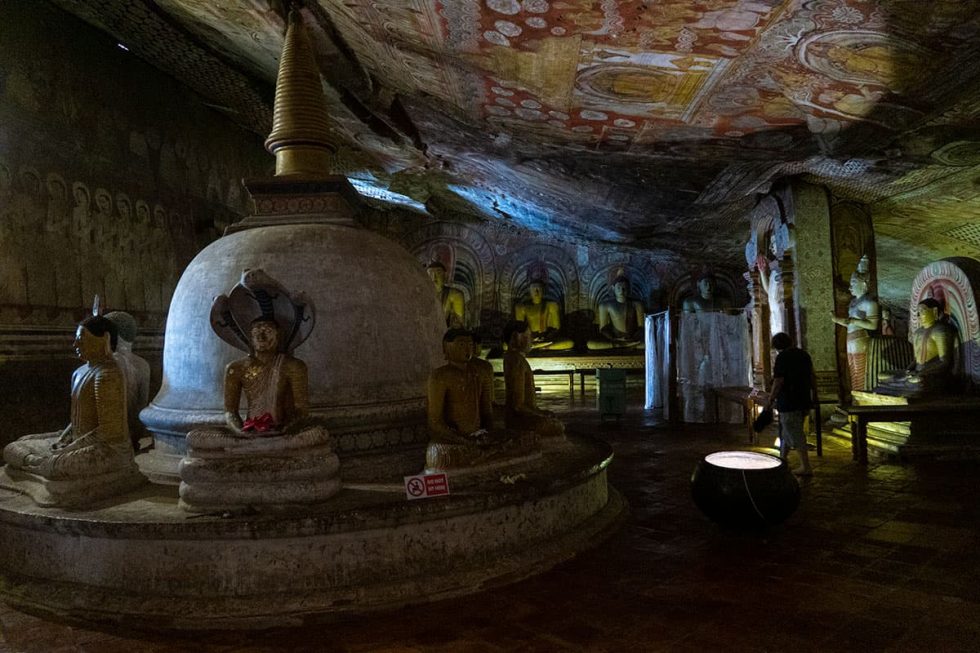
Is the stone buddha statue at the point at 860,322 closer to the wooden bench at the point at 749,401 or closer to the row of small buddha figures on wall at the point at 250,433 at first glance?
the wooden bench at the point at 749,401

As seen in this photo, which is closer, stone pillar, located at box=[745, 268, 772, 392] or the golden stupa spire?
the golden stupa spire

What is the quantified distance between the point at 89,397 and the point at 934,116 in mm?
7779

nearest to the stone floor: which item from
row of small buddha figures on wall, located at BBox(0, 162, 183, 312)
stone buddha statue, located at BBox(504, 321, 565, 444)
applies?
stone buddha statue, located at BBox(504, 321, 565, 444)

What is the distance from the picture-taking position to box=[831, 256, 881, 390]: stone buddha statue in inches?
354

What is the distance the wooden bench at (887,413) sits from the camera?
6.69 meters

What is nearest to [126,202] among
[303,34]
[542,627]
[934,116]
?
[303,34]

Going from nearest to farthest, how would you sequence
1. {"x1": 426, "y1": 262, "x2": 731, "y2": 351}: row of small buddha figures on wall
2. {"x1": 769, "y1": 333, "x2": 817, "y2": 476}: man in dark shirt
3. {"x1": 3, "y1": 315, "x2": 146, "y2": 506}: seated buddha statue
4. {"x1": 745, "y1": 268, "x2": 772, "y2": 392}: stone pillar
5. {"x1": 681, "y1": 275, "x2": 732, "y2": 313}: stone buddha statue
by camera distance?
{"x1": 3, "y1": 315, "x2": 146, "y2": 506}: seated buddha statue
{"x1": 769, "y1": 333, "x2": 817, "y2": 476}: man in dark shirt
{"x1": 745, "y1": 268, "x2": 772, "y2": 392}: stone pillar
{"x1": 681, "y1": 275, "x2": 732, "y2": 313}: stone buddha statue
{"x1": 426, "y1": 262, "x2": 731, "y2": 351}: row of small buddha figures on wall

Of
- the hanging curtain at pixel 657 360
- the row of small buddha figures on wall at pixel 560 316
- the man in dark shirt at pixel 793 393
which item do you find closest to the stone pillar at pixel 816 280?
the hanging curtain at pixel 657 360

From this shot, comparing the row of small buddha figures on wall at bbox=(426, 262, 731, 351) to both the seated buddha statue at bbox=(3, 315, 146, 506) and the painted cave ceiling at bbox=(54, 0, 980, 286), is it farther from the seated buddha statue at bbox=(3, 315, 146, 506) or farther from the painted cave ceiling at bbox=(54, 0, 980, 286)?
the seated buddha statue at bbox=(3, 315, 146, 506)

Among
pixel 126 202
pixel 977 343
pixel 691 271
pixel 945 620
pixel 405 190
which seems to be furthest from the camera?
pixel 691 271

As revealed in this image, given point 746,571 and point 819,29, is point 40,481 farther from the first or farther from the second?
point 819,29

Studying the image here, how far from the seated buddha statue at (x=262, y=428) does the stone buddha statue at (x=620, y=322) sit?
1269 cm

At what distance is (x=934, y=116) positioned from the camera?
6.05 meters

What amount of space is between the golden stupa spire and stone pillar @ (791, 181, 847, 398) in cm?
715
